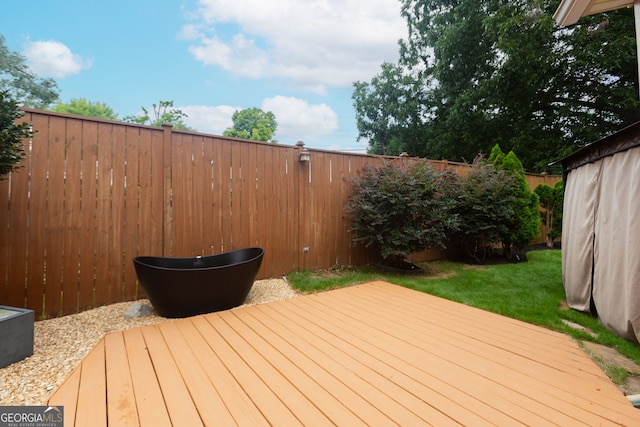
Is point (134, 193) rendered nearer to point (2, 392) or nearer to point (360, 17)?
point (2, 392)

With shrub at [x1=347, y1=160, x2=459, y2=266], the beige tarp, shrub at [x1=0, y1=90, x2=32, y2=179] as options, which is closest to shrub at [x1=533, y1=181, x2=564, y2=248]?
shrub at [x1=347, y1=160, x2=459, y2=266]

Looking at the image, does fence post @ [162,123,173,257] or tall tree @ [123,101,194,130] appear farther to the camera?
tall tree @ [123,101,194,130]

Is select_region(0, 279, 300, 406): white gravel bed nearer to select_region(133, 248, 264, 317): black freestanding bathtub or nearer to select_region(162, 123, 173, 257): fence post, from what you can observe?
select_region(133, 248, 264, 317): black freestanding bathtub

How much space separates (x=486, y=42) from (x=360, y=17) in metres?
5.21

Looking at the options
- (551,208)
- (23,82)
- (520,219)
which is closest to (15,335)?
(520,219)

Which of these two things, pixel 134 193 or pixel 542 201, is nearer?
pixel 134 193

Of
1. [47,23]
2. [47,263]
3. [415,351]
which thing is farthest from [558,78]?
[47,23]

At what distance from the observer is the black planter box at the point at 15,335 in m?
1.78

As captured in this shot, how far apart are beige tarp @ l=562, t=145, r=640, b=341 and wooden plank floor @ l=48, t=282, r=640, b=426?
570 millimetres

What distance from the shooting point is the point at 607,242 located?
2547 mm

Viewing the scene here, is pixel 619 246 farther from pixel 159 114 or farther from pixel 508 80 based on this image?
pixel 159 114

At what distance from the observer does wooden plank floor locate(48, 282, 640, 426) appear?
1.36 meters

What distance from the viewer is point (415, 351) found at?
2.01 m

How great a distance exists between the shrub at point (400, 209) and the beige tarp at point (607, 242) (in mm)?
1497
